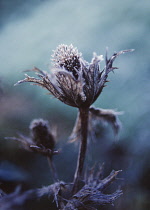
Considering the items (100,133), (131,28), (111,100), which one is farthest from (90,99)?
(131,28)

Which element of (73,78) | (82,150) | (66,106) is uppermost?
(66,106)

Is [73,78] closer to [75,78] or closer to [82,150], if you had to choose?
[75,78]

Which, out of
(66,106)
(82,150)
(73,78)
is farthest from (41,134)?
(66,106)

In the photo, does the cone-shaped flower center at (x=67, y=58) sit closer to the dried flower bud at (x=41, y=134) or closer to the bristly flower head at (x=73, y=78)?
the bristly flower head at (x=73, y=78)

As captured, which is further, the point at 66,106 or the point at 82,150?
the point at 66,106

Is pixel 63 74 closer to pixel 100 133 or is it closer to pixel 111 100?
pixel 100 133

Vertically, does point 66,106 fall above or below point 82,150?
above

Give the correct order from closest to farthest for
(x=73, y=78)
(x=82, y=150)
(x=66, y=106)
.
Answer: (x=73, y=78)
(x=82, y=150)
(x=66, y=106)
